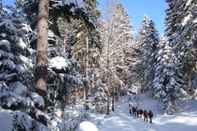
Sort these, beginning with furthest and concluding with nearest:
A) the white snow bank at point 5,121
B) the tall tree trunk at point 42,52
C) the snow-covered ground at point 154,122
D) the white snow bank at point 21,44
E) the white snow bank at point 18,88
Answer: the snow-covered ground at point 154,122, the white snow bank at point 21,44, the white snow bank at point 18,88, the white snow bank at point 5,121, the tall tree trunk at point 42,52

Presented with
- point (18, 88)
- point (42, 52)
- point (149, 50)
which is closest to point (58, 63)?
point (18, 88)

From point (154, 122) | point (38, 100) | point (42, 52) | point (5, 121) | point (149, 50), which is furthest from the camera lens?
point (149, 50)

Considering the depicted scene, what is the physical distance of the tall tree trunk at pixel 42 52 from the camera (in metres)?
Answer: 11.3

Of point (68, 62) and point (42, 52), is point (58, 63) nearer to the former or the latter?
point (68, 62)

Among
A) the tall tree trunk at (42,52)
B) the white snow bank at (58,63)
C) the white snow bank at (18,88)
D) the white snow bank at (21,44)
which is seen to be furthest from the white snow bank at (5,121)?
the white snow bank at (58,63)

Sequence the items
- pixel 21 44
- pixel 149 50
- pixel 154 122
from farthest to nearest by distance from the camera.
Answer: pixel 149 50, pixel 154 122, pixel 21 44

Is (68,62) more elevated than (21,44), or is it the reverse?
(21,44)

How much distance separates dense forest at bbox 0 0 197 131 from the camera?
11.5 m

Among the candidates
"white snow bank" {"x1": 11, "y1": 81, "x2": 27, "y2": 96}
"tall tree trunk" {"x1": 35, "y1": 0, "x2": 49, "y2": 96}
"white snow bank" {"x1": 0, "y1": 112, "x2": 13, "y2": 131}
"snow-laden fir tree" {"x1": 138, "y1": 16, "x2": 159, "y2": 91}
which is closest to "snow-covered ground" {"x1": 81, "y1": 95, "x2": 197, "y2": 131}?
"snow-laden fir tree" {"x1": 138, "y1": 16, "x2": 159, "y2": 91}

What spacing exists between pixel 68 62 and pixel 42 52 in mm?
6743

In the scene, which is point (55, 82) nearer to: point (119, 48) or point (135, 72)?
point (119, 48)

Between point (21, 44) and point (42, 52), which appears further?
point (21, 44)

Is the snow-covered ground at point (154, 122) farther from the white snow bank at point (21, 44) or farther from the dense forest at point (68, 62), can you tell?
the white snow bank at point (21, 44)

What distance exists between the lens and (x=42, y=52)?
37.4 ft
